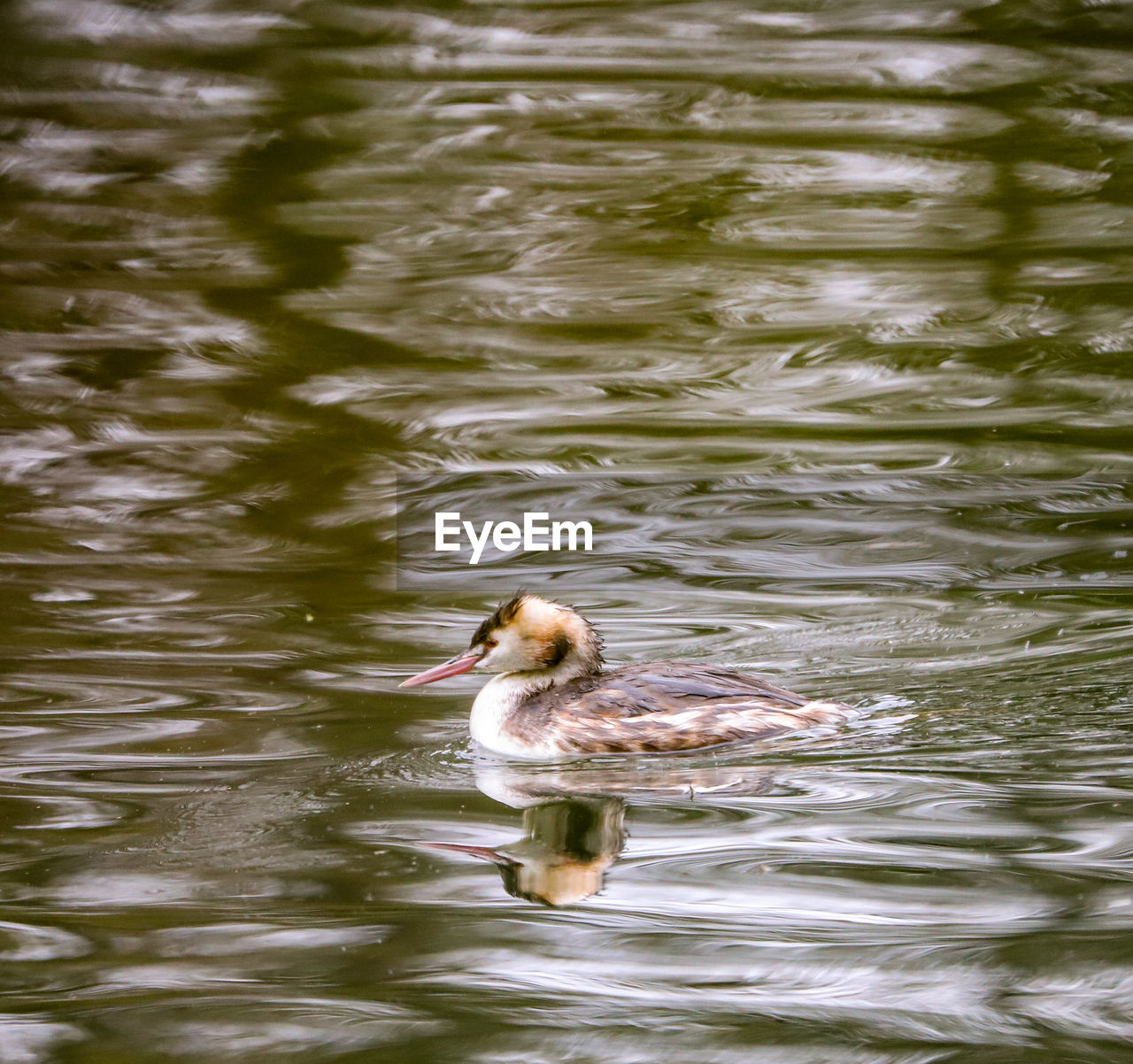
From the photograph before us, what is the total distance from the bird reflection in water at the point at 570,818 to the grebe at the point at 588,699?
0.14 m

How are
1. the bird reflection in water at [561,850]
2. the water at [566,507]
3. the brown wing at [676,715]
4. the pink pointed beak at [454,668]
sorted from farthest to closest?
1. the pink pointed beak at [454,668]
2. the brown wing at [676,715]
3. the bird reflection in water at [561,850]
4. the water at [566,507]

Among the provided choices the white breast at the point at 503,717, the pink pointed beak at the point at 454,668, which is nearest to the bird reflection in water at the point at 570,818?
the white breast at the point at 503,717

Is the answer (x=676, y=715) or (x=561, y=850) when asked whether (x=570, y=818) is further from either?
(x=676, y=715)

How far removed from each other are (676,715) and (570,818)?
0.62 meters

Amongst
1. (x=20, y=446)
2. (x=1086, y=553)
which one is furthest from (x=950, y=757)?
(x=20, y=446)

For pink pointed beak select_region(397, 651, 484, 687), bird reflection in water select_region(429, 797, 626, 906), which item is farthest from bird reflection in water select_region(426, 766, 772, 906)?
pink pointed beak select_region(397, 651, 484, 687)

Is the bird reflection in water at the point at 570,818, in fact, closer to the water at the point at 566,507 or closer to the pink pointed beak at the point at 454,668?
the water at the point at 566,507

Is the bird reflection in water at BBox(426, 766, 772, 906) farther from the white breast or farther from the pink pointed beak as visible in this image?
the pink pointed beak

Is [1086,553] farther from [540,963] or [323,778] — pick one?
[540,963]

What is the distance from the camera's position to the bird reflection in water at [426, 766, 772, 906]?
12.3 feet

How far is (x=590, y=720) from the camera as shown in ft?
15.5

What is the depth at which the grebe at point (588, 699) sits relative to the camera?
4703 mm

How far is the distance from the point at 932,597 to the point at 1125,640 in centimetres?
87

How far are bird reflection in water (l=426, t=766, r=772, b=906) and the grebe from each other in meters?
0.14
